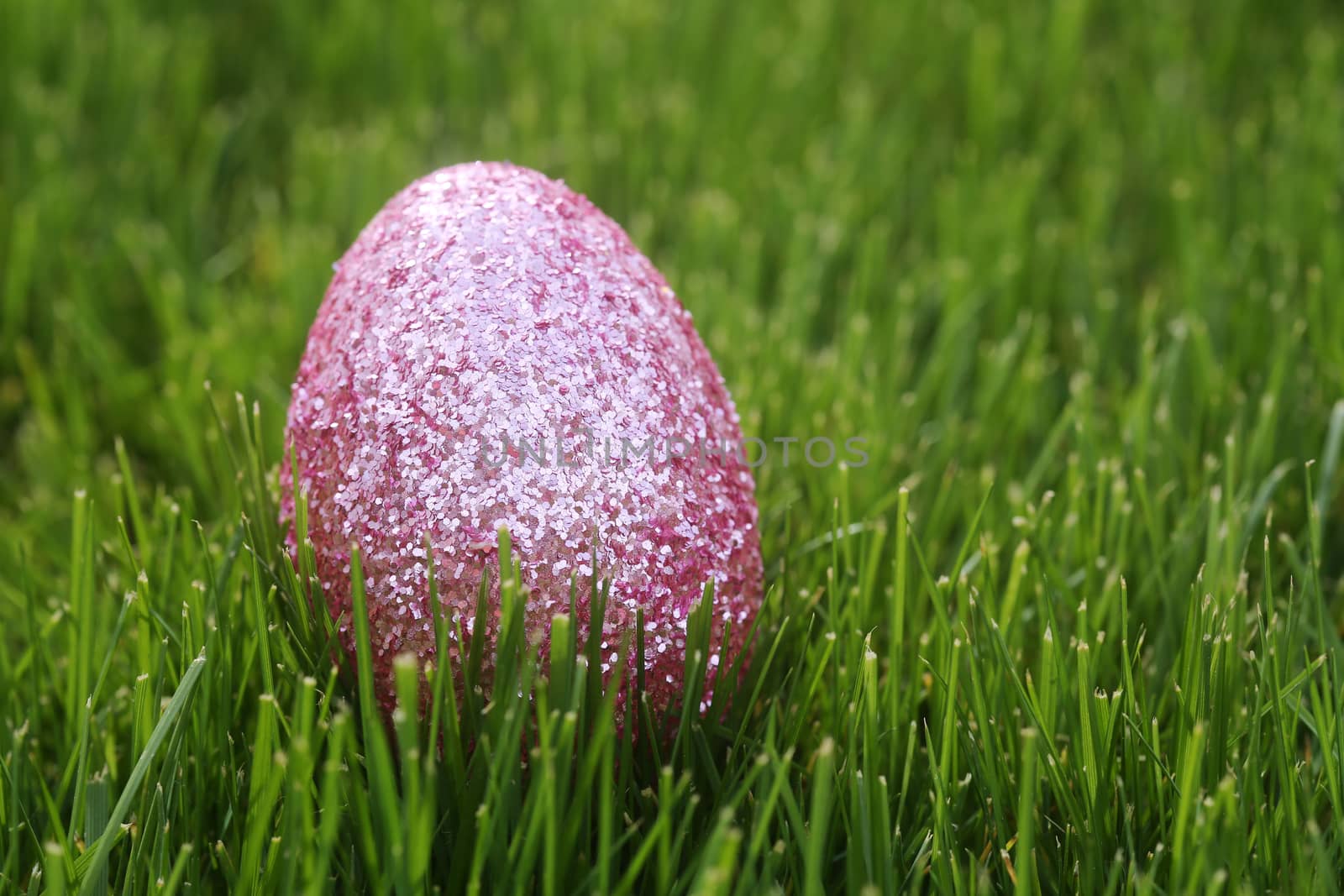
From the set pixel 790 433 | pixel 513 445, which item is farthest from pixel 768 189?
pixel 513 445

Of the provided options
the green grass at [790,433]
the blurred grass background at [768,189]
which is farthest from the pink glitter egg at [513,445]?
the blurred grass background at [768,189]

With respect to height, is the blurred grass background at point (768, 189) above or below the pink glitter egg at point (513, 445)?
above

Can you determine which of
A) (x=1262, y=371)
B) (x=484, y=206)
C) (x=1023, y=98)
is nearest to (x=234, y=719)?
(x=484, y=206)

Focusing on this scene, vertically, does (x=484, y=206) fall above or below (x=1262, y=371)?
below

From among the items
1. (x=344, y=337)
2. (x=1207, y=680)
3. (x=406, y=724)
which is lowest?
(x=406, y=724)

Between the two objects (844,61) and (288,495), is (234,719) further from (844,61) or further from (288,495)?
(844,61)

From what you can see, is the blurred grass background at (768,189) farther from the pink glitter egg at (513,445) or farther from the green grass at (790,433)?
the pink glitter egg at (513,445)

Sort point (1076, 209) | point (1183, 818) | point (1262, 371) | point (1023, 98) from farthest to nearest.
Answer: point (1023, 98) → point (1076, 209) → point (1262, 371) → point (1183, 818)

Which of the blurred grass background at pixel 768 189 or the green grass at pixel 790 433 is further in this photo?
the blurred grass background at pixel 768 189
